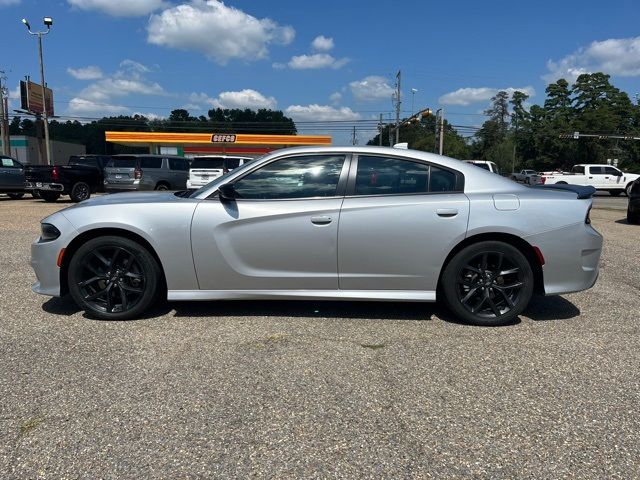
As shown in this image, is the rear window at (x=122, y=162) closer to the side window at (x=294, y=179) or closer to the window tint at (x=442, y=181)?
the side window at (x=294, y=179)

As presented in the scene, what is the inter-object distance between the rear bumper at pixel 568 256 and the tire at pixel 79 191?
17.2m

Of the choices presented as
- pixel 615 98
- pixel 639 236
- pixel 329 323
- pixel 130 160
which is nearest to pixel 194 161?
pixel 130 160

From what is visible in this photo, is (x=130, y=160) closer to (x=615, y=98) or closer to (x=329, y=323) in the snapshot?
(x=329, y=323)

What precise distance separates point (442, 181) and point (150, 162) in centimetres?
1701

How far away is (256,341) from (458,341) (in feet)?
5.27

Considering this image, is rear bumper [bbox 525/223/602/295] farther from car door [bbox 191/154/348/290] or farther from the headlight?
the headlight

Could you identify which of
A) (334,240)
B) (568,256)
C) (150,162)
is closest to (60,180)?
(150,162)

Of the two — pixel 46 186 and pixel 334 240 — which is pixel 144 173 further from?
pixel 334 240

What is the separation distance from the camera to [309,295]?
429 cm

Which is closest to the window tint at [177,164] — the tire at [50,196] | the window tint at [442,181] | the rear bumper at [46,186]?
the rear bumper at [46,186]

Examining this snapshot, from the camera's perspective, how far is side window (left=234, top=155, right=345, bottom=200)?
169 inches

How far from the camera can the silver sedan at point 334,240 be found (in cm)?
418

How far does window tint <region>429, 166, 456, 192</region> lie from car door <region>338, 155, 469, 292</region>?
3 centimetres

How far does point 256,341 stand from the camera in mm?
3920
